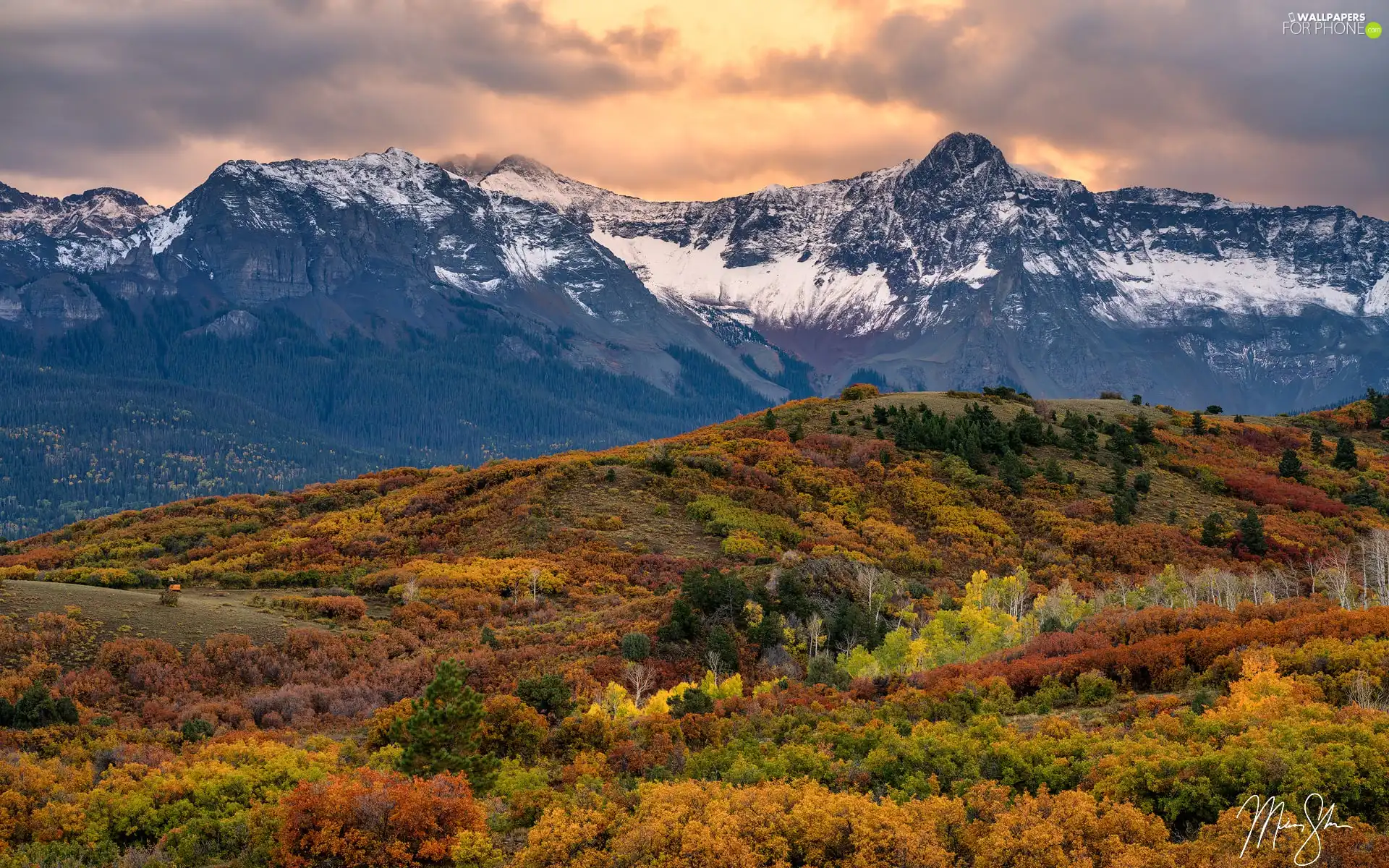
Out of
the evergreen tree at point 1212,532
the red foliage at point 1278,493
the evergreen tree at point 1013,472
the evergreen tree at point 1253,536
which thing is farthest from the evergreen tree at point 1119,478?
the evergreen tree at point 1253,536

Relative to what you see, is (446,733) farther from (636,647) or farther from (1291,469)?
(1291,469)

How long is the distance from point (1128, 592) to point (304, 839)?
1743 inches

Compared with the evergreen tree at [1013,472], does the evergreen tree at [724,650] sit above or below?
below

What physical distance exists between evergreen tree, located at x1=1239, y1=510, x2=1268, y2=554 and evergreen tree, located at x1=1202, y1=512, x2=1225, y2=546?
1.28 metres

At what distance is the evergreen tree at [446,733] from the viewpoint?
24.6 metres

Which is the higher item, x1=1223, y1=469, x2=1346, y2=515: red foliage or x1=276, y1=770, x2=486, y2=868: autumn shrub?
x1=1223, y1=469, x2=1346, y2=515: red foliage

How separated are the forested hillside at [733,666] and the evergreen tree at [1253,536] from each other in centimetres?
30

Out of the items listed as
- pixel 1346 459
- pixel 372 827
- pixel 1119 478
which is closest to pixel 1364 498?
pixel 1346 459

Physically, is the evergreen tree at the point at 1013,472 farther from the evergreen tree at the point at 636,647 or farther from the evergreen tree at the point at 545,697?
the evergreen tree at the point at 545,697

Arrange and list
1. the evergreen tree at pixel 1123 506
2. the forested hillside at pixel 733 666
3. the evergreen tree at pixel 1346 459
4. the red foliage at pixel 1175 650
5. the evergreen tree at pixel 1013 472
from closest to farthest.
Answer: the forested hillside at pixel 733 666, the red foliage at pixel 1175 650, the evergreen tree at pixel 1123 506, the evergreen tree at pixel 1013 472, the evergreen tree at pixel 1346 459

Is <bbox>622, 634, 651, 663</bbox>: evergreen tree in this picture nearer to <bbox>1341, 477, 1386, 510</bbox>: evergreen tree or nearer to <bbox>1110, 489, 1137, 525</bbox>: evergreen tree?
<bbox>1110, 489, 1137, 525</bbox>: evergreen tree
